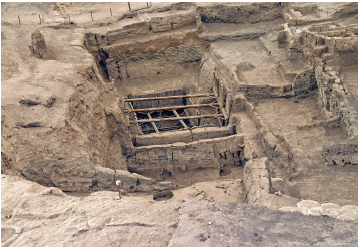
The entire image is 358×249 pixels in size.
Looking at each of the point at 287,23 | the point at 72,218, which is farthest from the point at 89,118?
the point at 287,23

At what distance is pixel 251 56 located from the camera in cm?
1455

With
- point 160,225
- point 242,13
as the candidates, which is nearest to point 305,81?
point 242,13

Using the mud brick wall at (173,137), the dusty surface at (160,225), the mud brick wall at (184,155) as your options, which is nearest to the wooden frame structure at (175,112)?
the mud brick wall at (173,137)

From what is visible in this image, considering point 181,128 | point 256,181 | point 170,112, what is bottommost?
point 170,112

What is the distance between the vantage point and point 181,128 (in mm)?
12523

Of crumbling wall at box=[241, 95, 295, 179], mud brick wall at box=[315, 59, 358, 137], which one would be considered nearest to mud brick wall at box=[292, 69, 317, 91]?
mud brick wall at box=[315, 59, 358, 137]

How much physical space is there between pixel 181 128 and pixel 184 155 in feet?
4.22

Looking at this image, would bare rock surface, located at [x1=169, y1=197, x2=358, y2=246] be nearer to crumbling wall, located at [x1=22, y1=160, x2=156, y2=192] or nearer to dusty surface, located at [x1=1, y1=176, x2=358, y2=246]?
dusty surface, located at [x1=1, y1=176, x2=358, y2=246]

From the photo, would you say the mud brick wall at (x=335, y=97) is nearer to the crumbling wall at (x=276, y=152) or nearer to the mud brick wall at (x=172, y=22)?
the crumbling wall at (x=276, y=152)

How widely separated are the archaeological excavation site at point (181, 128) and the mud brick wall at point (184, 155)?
0.09 ft

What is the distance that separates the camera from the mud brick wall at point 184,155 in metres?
11.4

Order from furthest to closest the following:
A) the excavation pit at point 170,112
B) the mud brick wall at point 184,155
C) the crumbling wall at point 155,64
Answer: the crumbling wall at point 155,64 < the excavation pit at point 170,112 < the mud brick wall at point 184,155

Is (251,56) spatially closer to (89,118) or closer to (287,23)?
(287,23)

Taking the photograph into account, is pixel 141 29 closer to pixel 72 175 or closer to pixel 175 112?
pixel 175 112
